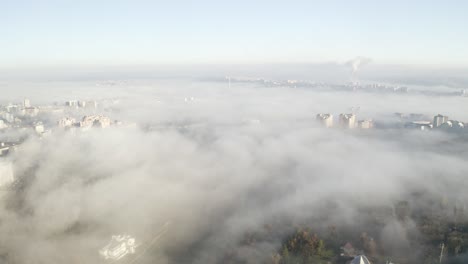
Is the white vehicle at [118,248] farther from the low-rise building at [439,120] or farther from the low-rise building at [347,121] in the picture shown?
the low-rise building at [439,120]

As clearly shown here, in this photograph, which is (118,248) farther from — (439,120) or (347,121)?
(439,120)

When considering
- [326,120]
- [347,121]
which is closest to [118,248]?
[326,120]

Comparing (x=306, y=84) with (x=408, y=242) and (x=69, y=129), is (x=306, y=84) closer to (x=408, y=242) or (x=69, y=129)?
(x=69, y=129)

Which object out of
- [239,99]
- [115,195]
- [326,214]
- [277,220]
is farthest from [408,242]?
[239,99]

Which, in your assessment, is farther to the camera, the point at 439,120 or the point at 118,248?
the point at 439,120

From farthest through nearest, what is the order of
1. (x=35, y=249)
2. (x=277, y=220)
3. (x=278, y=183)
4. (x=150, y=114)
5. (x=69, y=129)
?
(x=150, y=114) < (x=69, y=129) < (x=278, y=183) < (x=277, y=220) < (x=35, y=249)

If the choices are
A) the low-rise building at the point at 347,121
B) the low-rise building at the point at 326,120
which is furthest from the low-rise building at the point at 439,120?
the low-rise building at the point at 326,120

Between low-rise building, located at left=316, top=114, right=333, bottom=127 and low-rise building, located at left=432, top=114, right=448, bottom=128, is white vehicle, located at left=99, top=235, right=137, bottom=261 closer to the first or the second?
low-rise building, located at left=316, top=114, right=333, bottom=127

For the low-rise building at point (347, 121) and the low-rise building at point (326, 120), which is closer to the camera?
the low-rise building at point (347, 121)
